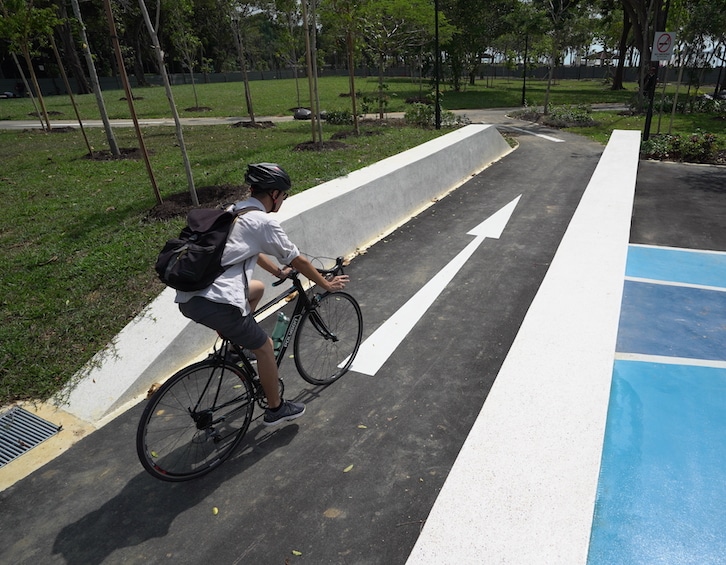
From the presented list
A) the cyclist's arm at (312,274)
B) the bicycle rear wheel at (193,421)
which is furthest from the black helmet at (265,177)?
the bicycle rear wheel at (193,421)

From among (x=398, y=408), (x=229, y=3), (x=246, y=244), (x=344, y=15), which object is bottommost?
(x=398, y=408)

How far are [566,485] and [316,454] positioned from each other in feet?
5.88

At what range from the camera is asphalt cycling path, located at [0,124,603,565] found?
2920mm

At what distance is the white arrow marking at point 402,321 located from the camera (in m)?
4.74

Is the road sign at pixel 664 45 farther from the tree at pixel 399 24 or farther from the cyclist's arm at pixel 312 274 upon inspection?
the cyclist's arm at pixel 312 274

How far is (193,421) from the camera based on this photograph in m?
3.52

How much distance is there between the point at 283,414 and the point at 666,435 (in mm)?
2987

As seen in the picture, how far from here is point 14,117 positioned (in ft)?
80.6

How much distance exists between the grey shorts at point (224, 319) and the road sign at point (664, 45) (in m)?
15.1

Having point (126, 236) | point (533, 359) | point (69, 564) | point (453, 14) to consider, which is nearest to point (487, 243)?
point (533, 359)

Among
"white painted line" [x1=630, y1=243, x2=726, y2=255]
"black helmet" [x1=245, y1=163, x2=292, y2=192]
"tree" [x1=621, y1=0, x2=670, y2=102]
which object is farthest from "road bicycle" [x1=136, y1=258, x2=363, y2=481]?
"tree" [x1=621, y1=0, x2=670, y2=102]

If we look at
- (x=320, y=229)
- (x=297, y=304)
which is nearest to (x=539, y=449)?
(x=297, y=304)

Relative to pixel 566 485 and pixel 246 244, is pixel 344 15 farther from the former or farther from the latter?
pixel 566 485

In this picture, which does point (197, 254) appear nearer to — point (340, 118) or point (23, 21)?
point (23, 21)
